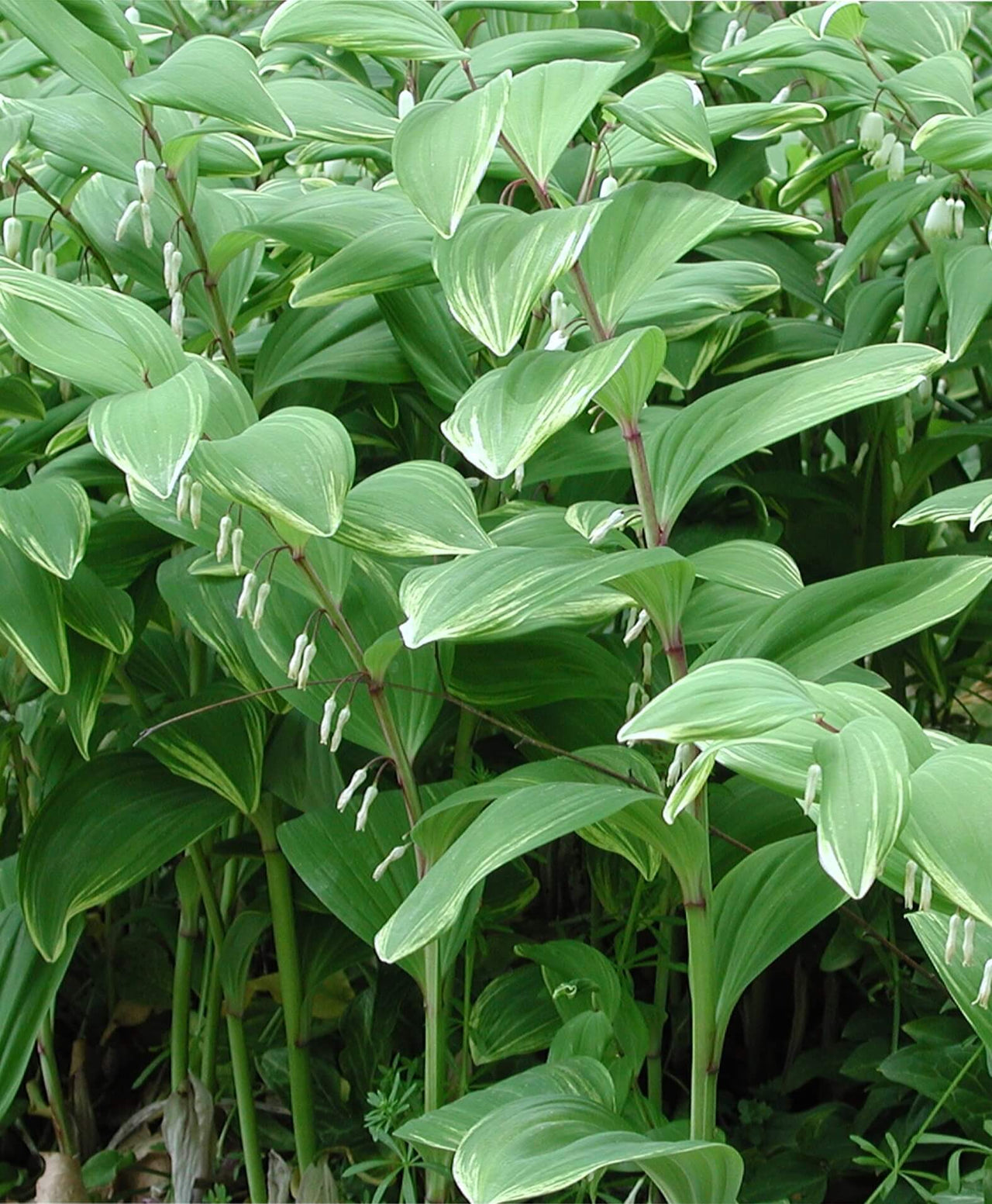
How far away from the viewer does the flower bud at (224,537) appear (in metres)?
0.67

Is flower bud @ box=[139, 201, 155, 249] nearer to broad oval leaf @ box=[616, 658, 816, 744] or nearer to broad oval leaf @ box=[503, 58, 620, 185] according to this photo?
broad oval leaf @ box=[503, 58, 620, 185]

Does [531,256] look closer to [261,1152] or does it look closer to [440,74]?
[440,74]

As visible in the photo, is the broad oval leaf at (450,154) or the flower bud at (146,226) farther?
the flower bud at (146,226)

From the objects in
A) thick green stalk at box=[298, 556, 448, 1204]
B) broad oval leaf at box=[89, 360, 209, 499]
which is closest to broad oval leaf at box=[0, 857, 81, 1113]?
thick green stalk at box=[298, 556, 448, 1204]

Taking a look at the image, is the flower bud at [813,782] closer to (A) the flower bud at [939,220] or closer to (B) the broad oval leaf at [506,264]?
(B) the broad oval leaf at [506,264]

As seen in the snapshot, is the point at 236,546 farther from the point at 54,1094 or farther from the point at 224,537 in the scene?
the point at 54,1094

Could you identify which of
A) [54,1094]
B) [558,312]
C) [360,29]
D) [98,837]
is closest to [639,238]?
[558,312]

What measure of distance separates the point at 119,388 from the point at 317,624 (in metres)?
0.18

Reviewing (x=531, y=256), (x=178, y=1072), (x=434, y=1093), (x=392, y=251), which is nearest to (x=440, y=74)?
(x=392, y=251)

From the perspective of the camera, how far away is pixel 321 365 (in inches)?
34.8

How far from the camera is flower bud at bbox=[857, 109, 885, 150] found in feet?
2.99

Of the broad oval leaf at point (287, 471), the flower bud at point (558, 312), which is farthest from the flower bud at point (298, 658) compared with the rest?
the flower bud at point (558, 312)

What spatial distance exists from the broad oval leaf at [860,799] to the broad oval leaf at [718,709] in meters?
0.02

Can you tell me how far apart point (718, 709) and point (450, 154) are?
33 centimetres
